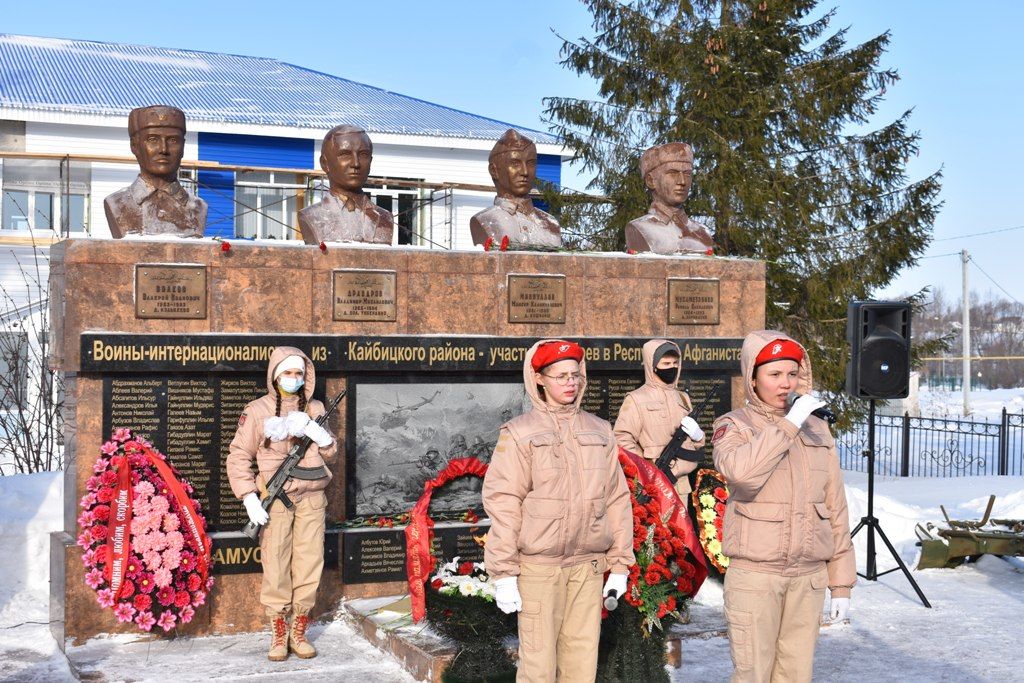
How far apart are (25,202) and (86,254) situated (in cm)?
1588

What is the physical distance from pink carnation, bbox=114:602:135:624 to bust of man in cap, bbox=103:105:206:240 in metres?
2.59

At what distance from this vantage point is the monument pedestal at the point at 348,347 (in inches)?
304

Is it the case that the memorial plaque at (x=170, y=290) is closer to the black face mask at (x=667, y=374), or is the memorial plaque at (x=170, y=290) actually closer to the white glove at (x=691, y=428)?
the black face mask at (x=667, y=374)

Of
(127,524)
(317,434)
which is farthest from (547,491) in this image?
(127,524)

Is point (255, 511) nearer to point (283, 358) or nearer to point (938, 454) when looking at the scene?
point (283, 358)

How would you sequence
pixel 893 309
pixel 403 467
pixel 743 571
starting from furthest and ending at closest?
pixel 893 309
pixel 403 467
pixel 743 571

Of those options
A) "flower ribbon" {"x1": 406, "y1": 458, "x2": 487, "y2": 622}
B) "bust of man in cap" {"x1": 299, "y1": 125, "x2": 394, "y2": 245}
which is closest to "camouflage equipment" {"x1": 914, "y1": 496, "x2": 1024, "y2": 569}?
"flower ribbon" {"x1": 406, "y1": 458, "x2": 487, "y2": 622}

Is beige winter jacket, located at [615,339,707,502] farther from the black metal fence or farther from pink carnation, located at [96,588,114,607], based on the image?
the black metal fence

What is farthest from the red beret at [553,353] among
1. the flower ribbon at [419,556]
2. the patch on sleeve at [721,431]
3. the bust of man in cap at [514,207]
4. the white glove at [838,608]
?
the bust of man in cap at [514,207]

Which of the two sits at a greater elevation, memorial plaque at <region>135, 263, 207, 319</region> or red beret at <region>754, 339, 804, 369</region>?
memorial plaque at <region>135, 263, 207, 319</region>

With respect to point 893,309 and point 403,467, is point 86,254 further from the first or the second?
point 893,309

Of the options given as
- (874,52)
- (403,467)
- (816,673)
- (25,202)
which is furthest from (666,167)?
(25,202)

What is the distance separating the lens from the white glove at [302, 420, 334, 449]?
7.09 meters

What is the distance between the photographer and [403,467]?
28.1 ft
